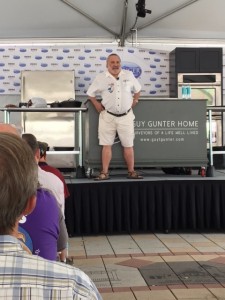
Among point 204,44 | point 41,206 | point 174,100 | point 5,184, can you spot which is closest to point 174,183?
point 174,100

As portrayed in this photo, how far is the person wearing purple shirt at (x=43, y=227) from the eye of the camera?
188 cm

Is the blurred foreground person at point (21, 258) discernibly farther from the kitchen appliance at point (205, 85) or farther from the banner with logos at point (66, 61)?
the kitchen appliance at point (205, 85)

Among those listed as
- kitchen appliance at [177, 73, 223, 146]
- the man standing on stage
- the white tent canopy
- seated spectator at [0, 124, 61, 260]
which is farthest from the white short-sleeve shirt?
kitchen appliance at [177, 73, 223, 146]

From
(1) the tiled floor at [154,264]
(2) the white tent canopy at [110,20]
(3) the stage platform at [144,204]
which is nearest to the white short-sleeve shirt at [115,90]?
(3) the stage platform at [144,204]

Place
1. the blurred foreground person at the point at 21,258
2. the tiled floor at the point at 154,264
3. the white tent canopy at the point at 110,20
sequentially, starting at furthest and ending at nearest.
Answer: the white tent canopy at the point at 110,20 → the tiled floor at the point at 154,264 → the blurred foreground person at the point at 21,258

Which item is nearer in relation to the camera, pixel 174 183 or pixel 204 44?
pixel 174 183

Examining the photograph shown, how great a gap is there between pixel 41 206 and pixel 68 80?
26.5ft

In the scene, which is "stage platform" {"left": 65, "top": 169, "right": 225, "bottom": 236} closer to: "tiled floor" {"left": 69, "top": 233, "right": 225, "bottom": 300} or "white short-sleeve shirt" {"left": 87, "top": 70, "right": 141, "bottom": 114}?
"tiled floor" {"left": 69, "top": 233, "right": 225, "bottom": 300}

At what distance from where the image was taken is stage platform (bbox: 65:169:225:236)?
17.8ft

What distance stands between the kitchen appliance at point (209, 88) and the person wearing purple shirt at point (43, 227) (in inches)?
345

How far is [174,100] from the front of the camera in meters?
6.06

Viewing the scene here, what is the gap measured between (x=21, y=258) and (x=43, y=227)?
1073 millimetres

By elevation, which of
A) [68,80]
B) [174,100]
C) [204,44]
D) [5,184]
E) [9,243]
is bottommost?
[9,243]

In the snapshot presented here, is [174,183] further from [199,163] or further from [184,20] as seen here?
[184,20]
